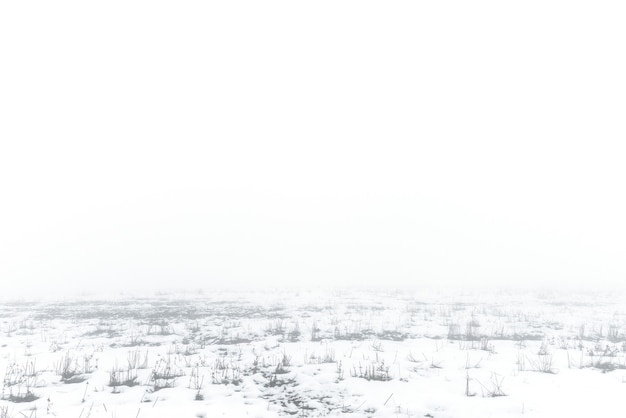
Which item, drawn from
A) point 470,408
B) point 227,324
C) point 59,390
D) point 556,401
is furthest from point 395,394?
point 227,324

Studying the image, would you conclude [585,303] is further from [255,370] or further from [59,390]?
[59,390]

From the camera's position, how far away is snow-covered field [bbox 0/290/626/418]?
703cm

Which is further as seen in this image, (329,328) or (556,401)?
(329,328)

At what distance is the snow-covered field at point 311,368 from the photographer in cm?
703

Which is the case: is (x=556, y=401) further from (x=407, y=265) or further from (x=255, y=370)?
(x=407, y=265)

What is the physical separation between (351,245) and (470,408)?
6409 inches

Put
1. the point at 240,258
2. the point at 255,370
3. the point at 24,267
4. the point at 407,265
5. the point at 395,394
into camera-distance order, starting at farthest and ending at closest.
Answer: the point at 240,258 < the point at 407,265 < the point at 24,267 < the point at 255,370 < the point at 395,394

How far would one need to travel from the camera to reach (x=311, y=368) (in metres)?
9.21

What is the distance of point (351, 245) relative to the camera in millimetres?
168750

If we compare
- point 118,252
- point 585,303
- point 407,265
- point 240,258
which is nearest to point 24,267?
point 118,252

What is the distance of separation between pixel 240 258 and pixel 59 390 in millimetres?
128124

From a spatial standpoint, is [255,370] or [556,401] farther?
[255,370]

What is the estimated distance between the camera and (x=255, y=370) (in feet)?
30.0

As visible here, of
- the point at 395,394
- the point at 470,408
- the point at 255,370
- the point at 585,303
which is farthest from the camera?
the point at 585,303
